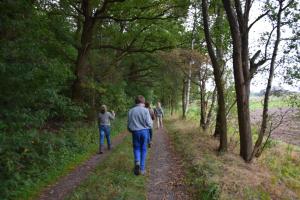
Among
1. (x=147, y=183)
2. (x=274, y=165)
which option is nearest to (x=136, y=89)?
(x=274, y=165)

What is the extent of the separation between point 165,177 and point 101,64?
52.9 feet

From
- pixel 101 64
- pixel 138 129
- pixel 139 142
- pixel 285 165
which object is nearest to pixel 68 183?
pixel 139 142

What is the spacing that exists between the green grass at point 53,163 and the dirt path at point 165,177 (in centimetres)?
273

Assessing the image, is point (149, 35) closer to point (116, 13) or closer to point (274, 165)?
point (116, 13)

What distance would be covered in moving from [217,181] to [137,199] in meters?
2.24

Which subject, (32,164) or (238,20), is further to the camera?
(238,20)

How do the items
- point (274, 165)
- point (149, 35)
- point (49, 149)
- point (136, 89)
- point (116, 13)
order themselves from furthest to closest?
point (136, 89) → point (149, 35) → point (116, 13) → point (274, 165) → point (49, 149)

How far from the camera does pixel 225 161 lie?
11.8 metres

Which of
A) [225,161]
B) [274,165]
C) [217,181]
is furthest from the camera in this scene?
[274,165]

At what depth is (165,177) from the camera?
9844 millimetres

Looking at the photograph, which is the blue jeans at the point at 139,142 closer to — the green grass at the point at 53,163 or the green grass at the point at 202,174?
the green grass at the point at 202,174

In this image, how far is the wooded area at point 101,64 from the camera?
9.05m

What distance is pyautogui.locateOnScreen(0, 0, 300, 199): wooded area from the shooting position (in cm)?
905

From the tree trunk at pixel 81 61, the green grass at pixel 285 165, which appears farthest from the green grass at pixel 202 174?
the tree trunk at pixel 81 61
